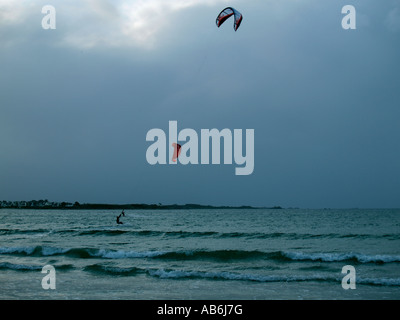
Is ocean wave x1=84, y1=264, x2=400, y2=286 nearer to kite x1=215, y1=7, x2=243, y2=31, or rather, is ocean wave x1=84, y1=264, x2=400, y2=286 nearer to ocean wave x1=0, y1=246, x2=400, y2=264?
ocean wave x1=0, y1=246, x2=400, y2=264

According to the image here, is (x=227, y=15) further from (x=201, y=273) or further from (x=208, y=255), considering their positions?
(x=201, y=273)

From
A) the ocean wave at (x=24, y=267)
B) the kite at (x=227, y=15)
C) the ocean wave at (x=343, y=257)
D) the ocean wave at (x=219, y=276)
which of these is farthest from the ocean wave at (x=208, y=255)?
the kite at (x=227, y=15)

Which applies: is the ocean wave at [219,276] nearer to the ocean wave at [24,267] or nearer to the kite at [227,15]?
the ocean wave at [24,267]

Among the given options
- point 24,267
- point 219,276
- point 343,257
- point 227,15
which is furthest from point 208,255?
point 227,15

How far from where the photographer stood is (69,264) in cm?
1631

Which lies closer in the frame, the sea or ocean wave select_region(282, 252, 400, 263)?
the sea

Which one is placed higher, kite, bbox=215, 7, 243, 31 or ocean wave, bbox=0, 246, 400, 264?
kite, bbox=215, 7, 243, 31

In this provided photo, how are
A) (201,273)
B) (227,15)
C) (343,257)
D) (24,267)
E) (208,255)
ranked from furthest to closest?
(208,255) → (227,15) → (343,257) → (24,267) → (201,273)

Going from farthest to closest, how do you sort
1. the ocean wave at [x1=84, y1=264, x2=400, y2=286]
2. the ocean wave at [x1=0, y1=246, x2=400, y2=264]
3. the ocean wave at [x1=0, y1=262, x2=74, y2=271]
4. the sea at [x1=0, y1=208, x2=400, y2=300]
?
1. the ocean wave at [x1=0, y1=246, x2=400, y2=264]
2. the ocean wave at [x1=0, y1=262, x2=74, y2=271]
3. the ocean wave at [x1=84, y1=264, x2=400, y2=286]
4. the sea at [x1=0, y1=208, x2=400, y2=300]

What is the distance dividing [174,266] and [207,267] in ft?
4.53

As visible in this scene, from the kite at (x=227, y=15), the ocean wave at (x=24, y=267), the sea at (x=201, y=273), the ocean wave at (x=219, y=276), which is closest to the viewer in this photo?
the sea at (x=201, y=273)

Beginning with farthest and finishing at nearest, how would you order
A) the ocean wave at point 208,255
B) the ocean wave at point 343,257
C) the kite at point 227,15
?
the ocean wave at point 208,255 < the kite at point 227,15 < the ocean wave at point 343,257

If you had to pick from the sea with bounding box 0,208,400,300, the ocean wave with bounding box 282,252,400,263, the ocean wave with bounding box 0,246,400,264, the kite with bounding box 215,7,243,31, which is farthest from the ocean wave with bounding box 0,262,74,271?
the kite with bounding box 215,7,243,31
